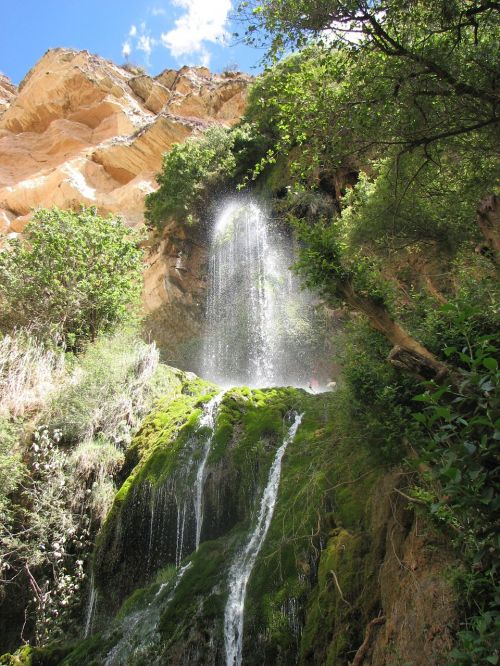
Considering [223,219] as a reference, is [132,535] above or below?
below

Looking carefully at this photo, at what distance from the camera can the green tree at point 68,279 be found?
44.4ft

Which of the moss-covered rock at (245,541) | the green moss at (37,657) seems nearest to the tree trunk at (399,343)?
the moss-covered rock at (245,541)

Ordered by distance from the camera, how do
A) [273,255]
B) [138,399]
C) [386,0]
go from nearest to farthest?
[386,0] < [138,399] < [273,255]

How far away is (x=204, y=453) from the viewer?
28.2 ft

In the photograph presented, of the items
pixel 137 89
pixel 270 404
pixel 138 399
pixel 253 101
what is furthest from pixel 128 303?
pixel 137 89

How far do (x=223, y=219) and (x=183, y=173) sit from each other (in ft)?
7.21

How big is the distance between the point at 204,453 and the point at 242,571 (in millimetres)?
2848

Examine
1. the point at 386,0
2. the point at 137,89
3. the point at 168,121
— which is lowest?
the point at 386,0

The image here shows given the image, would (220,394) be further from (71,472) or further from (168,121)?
(168,121)

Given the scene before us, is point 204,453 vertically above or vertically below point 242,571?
above

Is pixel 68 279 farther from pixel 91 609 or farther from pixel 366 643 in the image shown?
pixel 366 643

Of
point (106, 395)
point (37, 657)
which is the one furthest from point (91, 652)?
point (106, 395)

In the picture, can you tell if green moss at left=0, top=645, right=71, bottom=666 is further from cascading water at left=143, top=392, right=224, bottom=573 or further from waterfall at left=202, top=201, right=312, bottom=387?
waterfall at left=202, top=201, right=312, bottom=387

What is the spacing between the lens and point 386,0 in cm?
598
